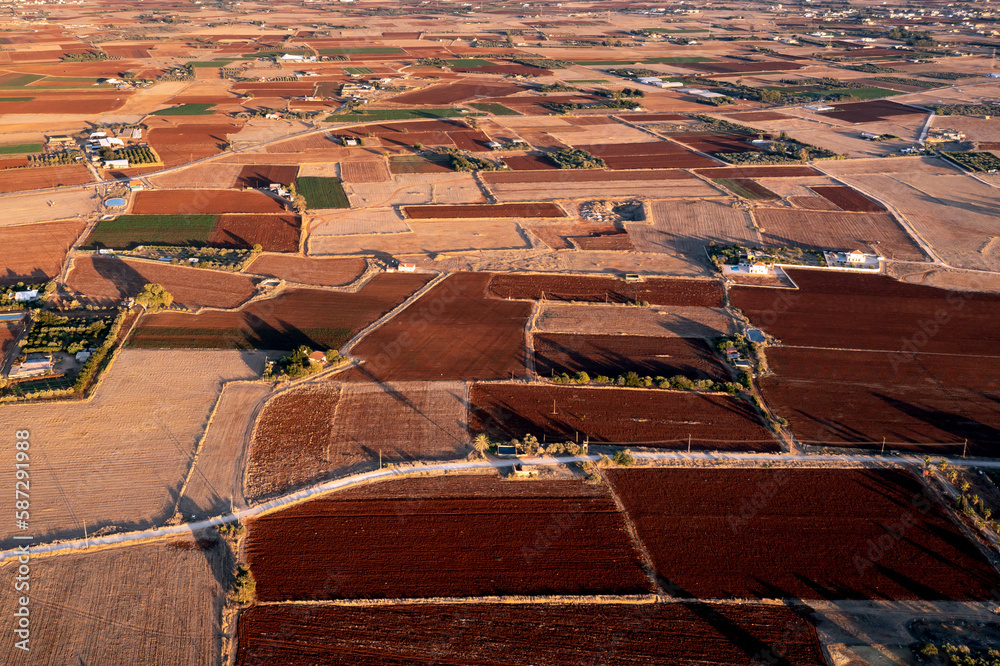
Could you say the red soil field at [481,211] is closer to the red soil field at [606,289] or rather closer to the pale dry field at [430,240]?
the pale dry field at [430,240]

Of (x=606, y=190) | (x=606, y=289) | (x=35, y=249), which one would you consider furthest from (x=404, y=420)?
(x=606, y=190)

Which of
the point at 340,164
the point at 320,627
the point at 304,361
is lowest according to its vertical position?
the point at 320,627

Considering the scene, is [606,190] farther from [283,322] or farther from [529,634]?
[529,634]

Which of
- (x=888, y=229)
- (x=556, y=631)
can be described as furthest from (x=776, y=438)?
(x=888, y=229)

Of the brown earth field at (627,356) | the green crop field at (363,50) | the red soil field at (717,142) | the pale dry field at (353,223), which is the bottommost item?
the brown earth field at (627,356)

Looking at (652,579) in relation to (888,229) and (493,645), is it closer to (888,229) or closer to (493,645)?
(493,645)

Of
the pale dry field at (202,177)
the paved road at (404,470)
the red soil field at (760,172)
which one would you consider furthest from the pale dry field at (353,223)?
the red soil field at (760,172)

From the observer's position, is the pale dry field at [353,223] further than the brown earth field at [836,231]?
Yes
